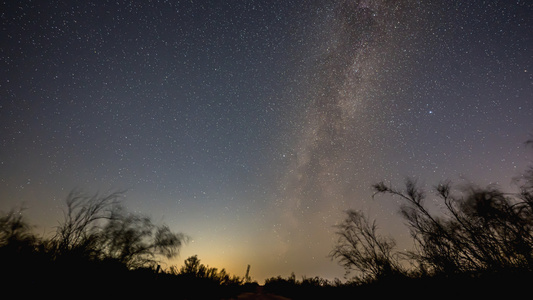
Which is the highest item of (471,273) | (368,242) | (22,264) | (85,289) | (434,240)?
(368,242)

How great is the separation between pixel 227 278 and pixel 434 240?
13.1m

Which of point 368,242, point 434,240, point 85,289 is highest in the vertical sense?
point 368,242

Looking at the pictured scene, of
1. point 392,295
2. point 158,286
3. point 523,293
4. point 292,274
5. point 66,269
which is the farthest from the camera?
point 292,274

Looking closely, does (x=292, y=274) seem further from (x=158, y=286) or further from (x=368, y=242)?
(x=158, y=286)

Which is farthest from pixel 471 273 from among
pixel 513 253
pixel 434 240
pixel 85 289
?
pixel 85 289

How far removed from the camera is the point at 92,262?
31.3 ft

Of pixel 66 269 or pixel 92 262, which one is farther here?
pixel 92 262

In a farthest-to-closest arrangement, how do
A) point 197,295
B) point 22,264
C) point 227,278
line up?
point 227,278 → point 197,295 → point 22,264

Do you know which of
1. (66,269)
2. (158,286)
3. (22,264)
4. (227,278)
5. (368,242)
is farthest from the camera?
(368,242)

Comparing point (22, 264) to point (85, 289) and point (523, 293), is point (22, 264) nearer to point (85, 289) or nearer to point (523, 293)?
point (85, 289)

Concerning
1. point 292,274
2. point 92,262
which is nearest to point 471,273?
point 92,262

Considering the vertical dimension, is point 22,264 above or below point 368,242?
below

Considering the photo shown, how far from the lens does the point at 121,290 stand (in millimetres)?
7168

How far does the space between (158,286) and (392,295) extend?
A: 10405mm
